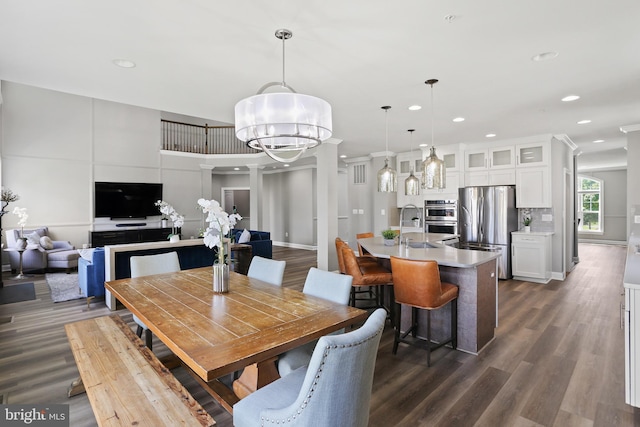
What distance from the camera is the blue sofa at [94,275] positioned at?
4.41 metres

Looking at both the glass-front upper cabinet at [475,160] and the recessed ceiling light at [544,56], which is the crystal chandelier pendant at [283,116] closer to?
the recessed ceiling light at [544,56]

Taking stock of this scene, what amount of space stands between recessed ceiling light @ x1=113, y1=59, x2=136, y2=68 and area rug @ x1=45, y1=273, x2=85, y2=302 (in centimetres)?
375

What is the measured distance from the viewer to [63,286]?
5402mm

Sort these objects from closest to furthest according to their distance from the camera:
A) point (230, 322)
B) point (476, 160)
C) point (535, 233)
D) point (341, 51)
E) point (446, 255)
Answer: point (230, 322) → point (341, 51) → point (446, 255) → point (535, 233) → point (476, 160)

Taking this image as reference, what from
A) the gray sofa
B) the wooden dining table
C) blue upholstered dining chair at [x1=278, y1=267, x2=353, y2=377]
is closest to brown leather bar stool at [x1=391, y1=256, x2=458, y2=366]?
blue upholstered dining chair at [x1=278, y1=267, x2=353, y2=377]

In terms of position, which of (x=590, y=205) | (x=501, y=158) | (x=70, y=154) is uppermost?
(x=70, y=154)

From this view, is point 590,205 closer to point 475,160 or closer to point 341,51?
point 475,160

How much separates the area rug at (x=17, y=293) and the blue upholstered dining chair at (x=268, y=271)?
4095 mm

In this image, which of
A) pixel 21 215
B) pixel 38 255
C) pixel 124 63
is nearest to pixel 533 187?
pixel 124 63

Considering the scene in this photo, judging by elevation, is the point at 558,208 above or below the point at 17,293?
above

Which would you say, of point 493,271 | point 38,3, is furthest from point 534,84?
point 38,3

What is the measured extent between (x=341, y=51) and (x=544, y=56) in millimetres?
1696

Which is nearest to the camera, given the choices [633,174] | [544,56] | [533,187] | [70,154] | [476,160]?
[544,56]

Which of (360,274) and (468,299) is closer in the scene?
(468,299)
